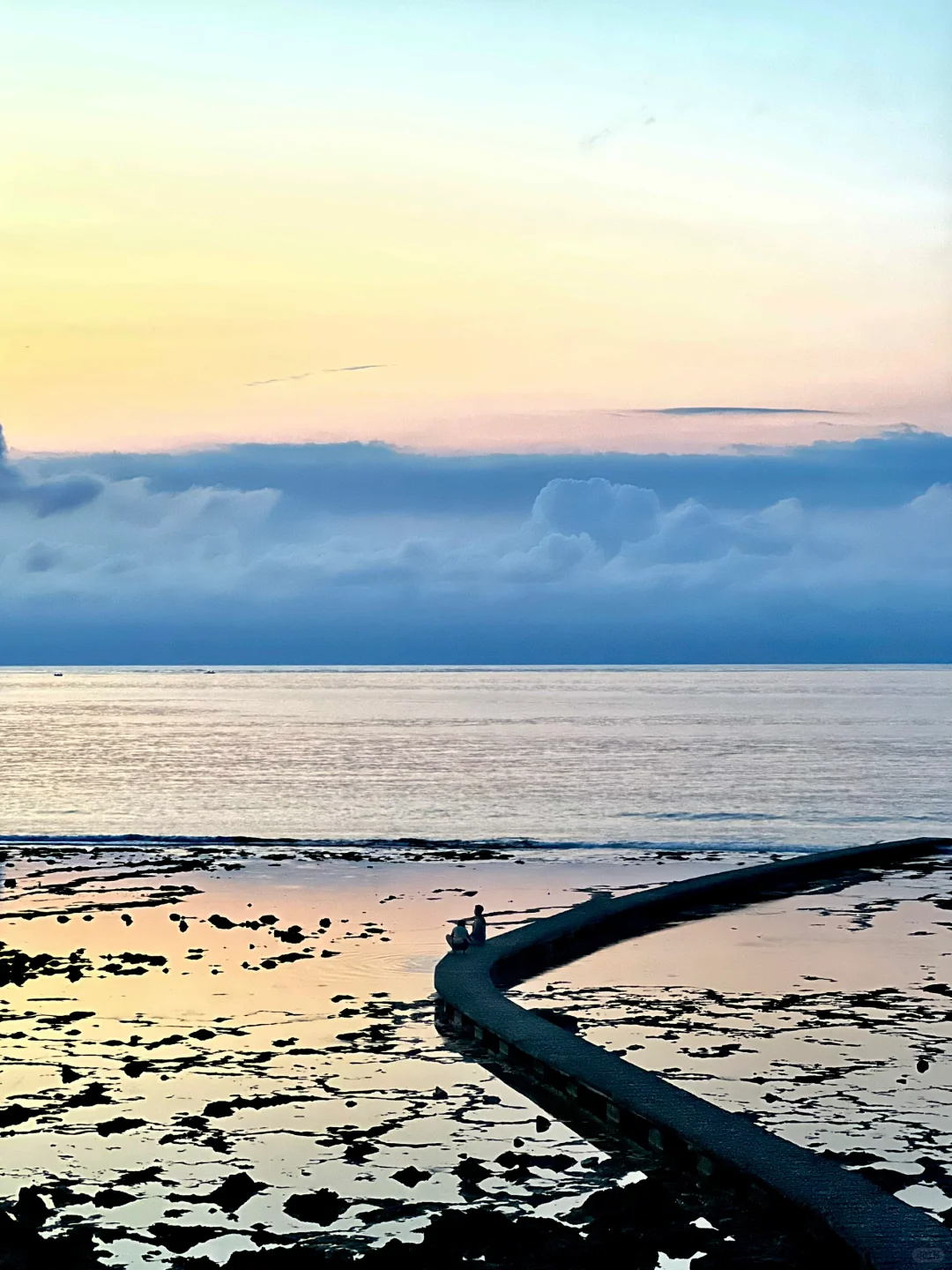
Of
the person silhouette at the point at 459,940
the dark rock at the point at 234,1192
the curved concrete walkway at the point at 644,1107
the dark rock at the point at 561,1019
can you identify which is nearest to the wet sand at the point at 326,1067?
the dark rock at the point at 234,1192

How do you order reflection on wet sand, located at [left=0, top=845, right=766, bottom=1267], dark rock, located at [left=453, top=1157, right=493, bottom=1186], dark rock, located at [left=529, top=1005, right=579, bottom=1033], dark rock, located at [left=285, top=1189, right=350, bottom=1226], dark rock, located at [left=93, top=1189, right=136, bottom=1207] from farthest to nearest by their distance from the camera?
1. dark rock, located at [left=529, top=1005, right=579, bottom=1033]
2. dark rock, located at [left=453, top=1157, right=493, bottom=1186]
3. dark rock, located at [left=93, top=1189, right=136, bottom=1207]
4. reflection on wet sand, located at [left=0, top=845, right=766, bottom=1267]
5. dark rock, located at [left=285, top=1189, right=350, bottom=1226]

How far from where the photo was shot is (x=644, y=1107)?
1559 cm

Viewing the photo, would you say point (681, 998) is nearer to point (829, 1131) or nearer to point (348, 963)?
point (348, 963)

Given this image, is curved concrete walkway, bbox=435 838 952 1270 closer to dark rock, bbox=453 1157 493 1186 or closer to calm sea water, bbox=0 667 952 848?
dark rock, bbox=453 1157 493 1186

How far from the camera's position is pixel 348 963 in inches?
1011

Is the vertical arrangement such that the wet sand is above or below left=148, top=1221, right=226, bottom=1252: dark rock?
below

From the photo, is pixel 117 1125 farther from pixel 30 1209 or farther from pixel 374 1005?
pixel 374 1005

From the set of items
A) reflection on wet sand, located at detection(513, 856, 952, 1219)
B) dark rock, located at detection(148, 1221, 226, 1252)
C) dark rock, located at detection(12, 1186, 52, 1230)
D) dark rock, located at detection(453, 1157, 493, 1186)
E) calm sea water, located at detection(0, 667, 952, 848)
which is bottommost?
calm sea water, located at detection(0, 667, 952, 848)

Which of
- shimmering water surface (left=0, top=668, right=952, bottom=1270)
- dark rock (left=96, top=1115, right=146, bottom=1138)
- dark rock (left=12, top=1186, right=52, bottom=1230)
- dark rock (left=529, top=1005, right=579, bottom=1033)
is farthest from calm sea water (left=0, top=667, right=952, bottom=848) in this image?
dark rock (left=12, top=1186, right=52, bottom=1230)

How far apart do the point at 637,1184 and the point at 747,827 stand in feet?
139

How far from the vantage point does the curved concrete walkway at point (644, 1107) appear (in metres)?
11.9

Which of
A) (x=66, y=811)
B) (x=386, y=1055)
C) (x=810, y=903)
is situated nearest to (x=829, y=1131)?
(x=386, y=1055)

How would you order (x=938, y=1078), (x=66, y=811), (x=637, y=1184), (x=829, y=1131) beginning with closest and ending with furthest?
(x=637, y=1184) → (x=829, y=1131) → (x=938, y=1078) → (x=66, y=811)

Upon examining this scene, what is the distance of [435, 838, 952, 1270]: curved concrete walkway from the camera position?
11.9 metres
